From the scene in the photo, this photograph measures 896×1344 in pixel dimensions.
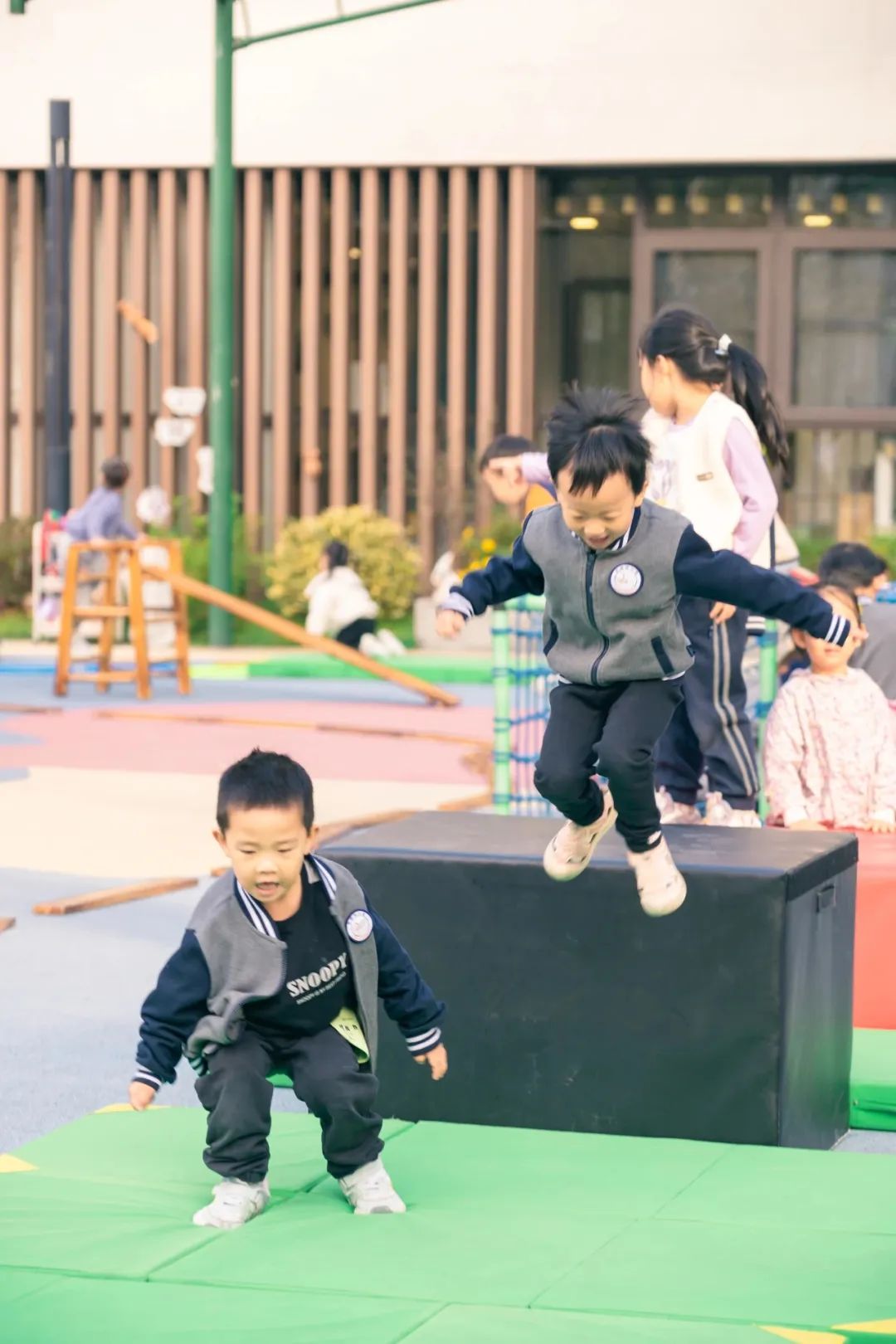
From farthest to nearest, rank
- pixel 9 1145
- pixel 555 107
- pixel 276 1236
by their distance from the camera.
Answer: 1. pixel 555 107
2. pixel 9 1145
3. pixel 276 1236

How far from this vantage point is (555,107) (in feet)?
80.1

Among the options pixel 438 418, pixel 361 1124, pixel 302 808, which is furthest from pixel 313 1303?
pixel 438 418

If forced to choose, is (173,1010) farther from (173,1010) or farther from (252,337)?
(252,337)

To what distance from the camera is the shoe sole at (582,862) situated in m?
5.05

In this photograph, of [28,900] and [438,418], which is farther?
[438,418]

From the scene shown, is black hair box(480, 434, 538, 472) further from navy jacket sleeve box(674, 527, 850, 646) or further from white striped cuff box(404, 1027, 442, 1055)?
white striped cuff box(404, 1027, 442, 1055)

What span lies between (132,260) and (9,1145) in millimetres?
21470

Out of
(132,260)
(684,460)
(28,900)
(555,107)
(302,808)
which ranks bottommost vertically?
(28,900)

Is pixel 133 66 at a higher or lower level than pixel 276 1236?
higher

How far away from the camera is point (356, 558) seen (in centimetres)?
2308

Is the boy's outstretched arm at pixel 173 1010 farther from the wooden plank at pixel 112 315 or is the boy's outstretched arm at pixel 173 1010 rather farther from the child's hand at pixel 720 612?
the wooden plank at pixel 112 315

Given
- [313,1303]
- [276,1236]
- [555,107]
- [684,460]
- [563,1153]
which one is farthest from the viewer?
[555,107]

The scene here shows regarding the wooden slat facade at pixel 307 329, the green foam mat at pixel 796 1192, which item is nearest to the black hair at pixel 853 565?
A: the green foam mat at pixel 796 1192

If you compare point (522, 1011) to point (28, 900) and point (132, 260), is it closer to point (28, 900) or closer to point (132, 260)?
point (28, 900)
